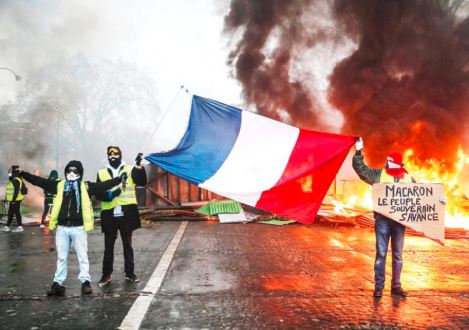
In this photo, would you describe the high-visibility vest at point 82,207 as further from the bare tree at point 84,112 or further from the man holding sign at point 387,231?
the bare tree at point 84,112

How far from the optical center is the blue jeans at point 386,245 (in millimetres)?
5608

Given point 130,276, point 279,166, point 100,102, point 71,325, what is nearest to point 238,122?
point 279,166

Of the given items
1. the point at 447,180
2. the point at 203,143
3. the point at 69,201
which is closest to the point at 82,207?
the point at 69,201

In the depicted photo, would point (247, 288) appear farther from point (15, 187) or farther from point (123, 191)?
point (15, 187)

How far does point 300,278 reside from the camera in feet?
21.2

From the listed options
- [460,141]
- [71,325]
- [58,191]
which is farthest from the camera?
[460,141]

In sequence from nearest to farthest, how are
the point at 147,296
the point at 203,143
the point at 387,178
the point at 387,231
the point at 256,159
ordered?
the point at 147,296
the point at 387,231
the point at 387,178
the point at 256,159
the point at 203,143

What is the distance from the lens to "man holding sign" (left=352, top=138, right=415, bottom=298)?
5.59 m

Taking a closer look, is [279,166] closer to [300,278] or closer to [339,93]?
[300,278]

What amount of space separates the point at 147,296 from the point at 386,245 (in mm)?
3139

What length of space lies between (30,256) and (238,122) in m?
4.79

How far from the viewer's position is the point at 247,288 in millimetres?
5836

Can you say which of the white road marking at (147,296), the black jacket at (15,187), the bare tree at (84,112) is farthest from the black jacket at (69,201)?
the bare tree at (84,112)

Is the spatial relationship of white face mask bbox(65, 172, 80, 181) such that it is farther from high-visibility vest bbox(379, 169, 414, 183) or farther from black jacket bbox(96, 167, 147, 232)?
high-visibility vest bbox(379, 169, 414, 183)
